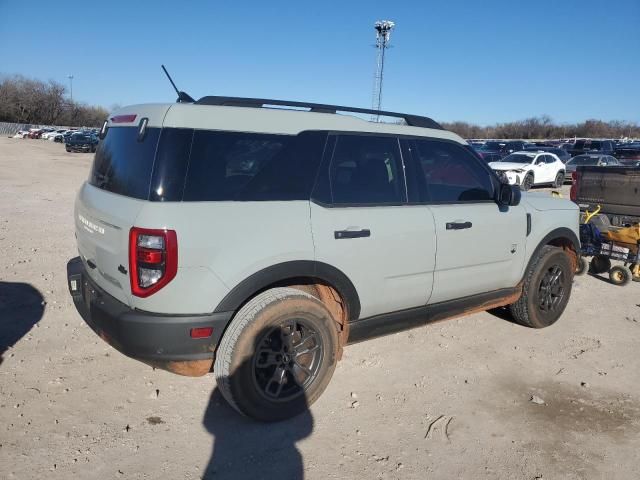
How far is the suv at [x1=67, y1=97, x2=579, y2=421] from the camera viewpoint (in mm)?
2596

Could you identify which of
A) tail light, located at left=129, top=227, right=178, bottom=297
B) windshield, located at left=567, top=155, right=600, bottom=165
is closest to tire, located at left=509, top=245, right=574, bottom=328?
tail light, located at left=129, top=227, right=178, bottom=297

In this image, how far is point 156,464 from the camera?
2596 mm

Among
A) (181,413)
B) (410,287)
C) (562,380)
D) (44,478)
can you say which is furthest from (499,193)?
(44,478)

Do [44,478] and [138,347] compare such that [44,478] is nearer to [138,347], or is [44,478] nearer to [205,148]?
[138,347]

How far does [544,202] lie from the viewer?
4.51 metres

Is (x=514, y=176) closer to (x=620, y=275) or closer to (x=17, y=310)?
(x=620, y=275)

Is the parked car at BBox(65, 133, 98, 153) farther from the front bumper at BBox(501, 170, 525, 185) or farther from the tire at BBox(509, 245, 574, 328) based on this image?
the tire at BBox(509, 245, 574, 328)

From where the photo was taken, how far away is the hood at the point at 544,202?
439cm

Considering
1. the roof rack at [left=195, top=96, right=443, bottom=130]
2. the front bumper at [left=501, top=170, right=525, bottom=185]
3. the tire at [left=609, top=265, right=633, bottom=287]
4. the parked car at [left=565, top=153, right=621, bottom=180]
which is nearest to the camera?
the roof rack at [left=195, top=96, right=443, bottom=130]

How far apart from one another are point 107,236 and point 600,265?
22.1ft

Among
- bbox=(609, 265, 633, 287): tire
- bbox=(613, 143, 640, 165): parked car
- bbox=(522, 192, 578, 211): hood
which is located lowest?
bbox=(609, 265, 633, 287): tire

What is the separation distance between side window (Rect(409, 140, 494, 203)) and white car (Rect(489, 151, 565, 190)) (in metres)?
15.5

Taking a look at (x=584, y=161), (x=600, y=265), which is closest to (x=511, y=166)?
(x=584, y=161)

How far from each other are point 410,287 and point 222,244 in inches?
59.6
